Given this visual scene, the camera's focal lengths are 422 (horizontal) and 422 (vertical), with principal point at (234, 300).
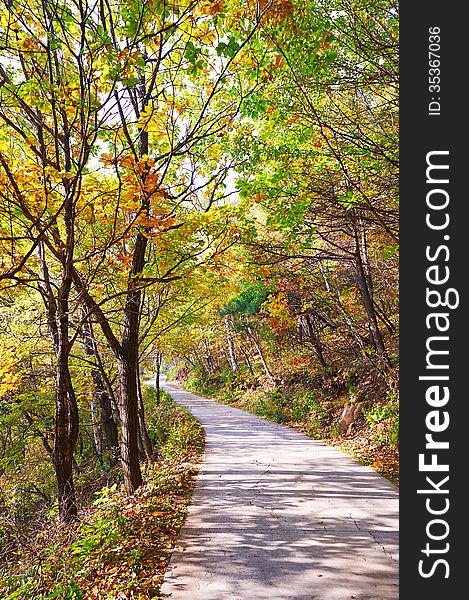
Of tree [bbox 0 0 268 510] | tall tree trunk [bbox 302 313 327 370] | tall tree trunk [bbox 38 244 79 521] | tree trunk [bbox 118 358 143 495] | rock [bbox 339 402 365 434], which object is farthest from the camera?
tall tree trunk [bbox 302 313 327 370]

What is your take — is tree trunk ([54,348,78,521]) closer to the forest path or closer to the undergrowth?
the undergrowth

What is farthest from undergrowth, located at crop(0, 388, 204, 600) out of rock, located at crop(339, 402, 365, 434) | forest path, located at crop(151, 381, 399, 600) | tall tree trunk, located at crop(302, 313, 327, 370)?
tall tree trunk, located at crop(302, 313, 327, 370)

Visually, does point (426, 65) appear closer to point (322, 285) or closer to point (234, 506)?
point (234, 506)

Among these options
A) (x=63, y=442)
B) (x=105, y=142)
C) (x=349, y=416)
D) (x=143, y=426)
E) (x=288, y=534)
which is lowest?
(x=143, y=426)

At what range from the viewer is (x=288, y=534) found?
4.82m

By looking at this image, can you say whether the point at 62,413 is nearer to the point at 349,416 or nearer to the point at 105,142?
the point at 105,142

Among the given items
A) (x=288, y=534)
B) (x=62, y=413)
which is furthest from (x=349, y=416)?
(x=62, y=413)

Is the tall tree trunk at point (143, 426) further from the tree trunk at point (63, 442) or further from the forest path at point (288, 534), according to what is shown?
the tree trunk at point (63, 442)

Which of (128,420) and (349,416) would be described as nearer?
(128,420)

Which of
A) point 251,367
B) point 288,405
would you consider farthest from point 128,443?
point 251,367

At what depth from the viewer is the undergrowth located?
371 centimetres

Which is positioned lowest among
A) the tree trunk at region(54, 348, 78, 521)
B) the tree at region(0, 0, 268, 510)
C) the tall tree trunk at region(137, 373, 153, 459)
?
the tall tree trunk at region(137, 373, 153, 459)

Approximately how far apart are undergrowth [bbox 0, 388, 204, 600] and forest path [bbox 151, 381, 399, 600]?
0.24 meters

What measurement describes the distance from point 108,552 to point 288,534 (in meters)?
1.97
